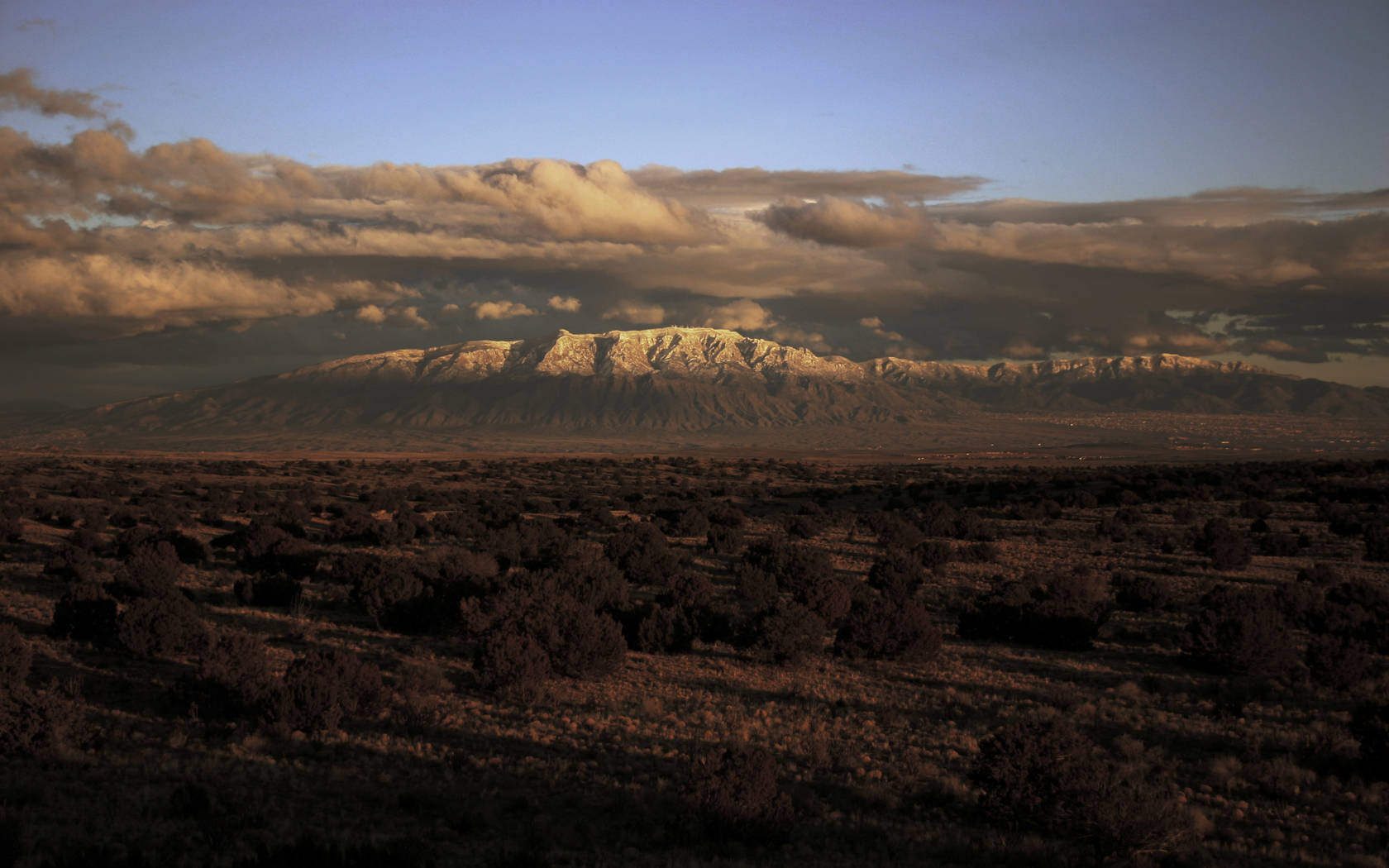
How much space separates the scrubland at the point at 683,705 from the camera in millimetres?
8812

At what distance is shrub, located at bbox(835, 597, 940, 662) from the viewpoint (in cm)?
1659

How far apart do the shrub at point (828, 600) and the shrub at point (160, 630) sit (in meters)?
11.9

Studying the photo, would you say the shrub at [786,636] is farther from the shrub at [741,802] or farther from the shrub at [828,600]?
the shrub at [741,802]

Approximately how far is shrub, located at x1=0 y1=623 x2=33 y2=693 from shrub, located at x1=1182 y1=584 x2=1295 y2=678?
18636mm

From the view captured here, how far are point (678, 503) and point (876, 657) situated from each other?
3076 cm

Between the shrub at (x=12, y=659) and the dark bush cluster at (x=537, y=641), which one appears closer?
the shrub at (x=12, y=659)

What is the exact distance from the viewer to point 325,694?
38.6 ft

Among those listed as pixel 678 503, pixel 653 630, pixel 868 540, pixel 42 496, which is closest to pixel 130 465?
pixel 42 496

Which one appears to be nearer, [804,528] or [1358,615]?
[1358,615]

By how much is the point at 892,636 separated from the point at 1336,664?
7.24 meters

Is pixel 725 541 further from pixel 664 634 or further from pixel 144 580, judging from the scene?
pixel 144 580

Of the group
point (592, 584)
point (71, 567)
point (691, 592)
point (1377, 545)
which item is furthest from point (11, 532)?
point (1377, 545)

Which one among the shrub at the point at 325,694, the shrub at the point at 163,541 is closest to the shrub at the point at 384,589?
the shrub at the point at 325,694

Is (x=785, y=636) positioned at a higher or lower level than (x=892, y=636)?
higher
